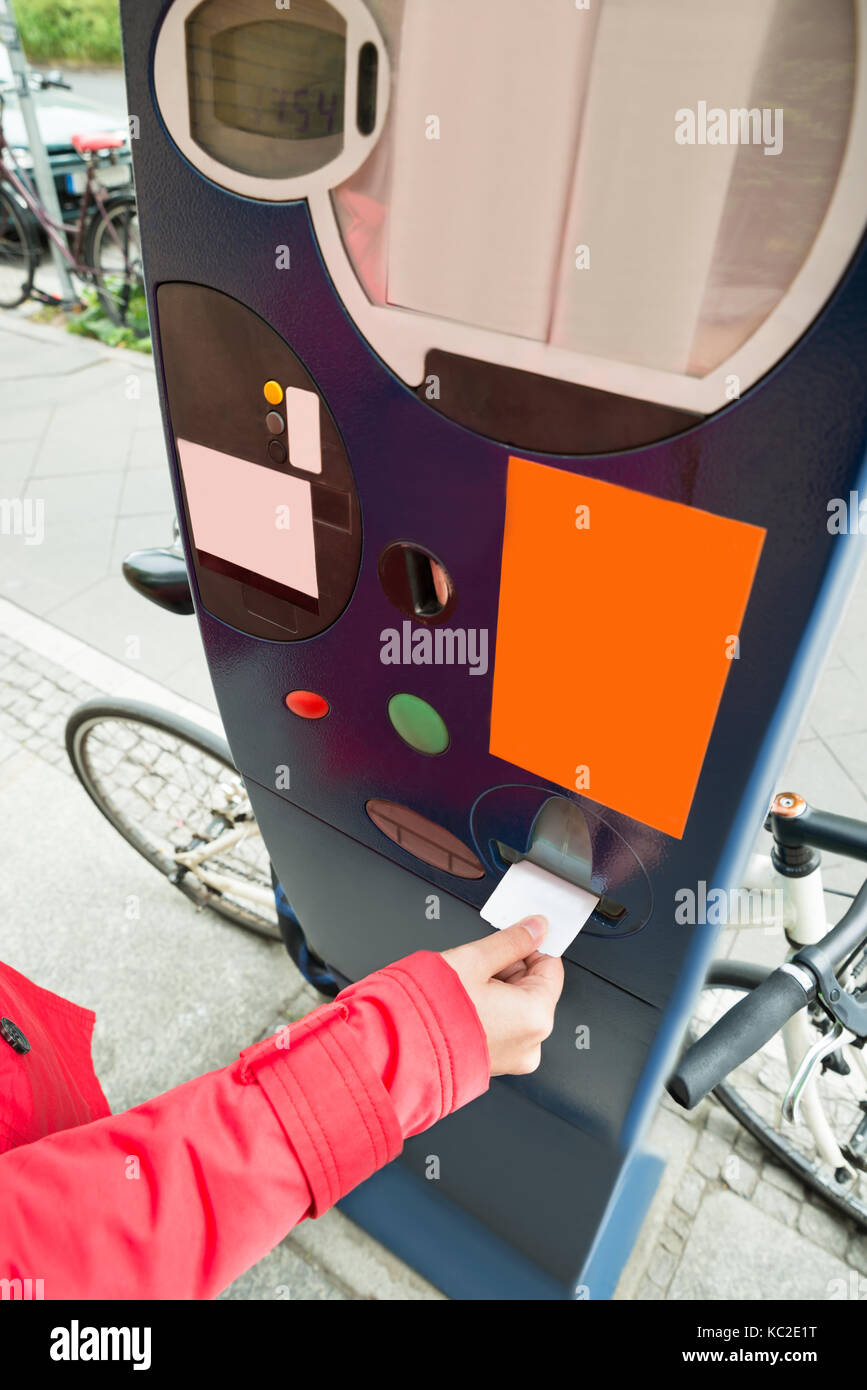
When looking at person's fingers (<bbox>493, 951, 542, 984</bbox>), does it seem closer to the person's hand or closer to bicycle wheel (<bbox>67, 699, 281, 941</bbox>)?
the person's hand

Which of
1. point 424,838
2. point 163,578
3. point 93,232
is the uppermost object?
point 93,232

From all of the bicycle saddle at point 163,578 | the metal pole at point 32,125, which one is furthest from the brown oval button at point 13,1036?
the metal pole at point 32,125

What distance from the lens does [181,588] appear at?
5.38ft

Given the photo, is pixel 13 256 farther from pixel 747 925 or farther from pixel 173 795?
pixel 747 925

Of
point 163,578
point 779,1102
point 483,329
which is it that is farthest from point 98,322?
point 483,329

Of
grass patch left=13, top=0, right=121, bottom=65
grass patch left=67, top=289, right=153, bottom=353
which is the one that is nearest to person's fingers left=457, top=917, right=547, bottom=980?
grass patch left=67, top=289, right=153, bottom=353

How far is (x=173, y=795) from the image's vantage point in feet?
9.39

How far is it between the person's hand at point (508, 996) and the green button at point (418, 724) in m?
0.24

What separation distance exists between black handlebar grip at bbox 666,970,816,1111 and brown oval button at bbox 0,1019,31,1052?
30.9 inches

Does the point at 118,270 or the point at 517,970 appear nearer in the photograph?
the point at 517,970

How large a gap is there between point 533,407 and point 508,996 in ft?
2.20

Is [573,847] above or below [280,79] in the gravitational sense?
below

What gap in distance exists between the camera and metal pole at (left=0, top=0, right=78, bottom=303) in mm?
5238

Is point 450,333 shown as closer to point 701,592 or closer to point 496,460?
point 496,460
